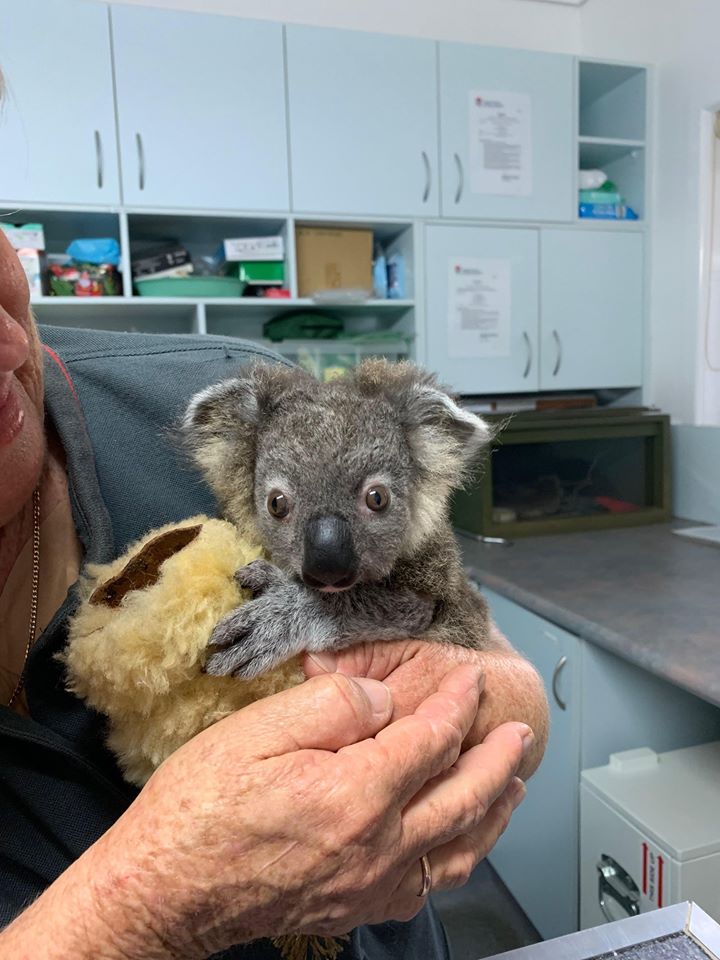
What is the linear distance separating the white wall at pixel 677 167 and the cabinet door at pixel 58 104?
2.20 m

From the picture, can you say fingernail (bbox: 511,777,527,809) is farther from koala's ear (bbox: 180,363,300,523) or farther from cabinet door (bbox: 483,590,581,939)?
cabinet door (bbox: 483,590,581,939)

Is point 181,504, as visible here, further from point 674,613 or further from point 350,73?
point 350,73

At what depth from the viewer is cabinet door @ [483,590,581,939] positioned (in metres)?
1.76

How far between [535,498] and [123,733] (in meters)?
2.18

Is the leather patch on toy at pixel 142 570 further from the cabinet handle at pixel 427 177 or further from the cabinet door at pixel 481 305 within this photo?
the cabinet handle at pixel 427 177

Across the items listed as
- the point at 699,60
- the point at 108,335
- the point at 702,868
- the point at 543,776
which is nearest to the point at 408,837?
the point at 108,335

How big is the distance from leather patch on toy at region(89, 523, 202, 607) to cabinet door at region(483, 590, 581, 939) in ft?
4.43

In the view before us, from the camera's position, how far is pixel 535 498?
2.64 meters

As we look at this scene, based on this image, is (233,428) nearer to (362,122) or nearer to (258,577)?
(258,577)

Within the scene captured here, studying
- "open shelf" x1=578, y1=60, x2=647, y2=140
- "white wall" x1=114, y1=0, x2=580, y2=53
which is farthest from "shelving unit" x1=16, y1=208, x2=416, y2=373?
"open shelf" x1=578, y1=60, x2=647, y2=140

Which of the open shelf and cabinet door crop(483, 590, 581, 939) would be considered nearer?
cabinet door crop(483, 590, 581, 939)

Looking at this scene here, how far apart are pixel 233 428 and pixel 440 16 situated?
317 cm

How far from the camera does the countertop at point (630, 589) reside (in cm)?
149

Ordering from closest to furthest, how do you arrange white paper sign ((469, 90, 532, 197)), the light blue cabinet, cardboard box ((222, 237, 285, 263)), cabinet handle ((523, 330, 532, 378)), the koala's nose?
1. the koala's nose
2. the light blue cabinet
3. cardboard box ((222, 237, 285, 263))
4. white paper sign ((469, 90, 532, 197))
5. cabinet handle ((523, 330, 532, 378))
